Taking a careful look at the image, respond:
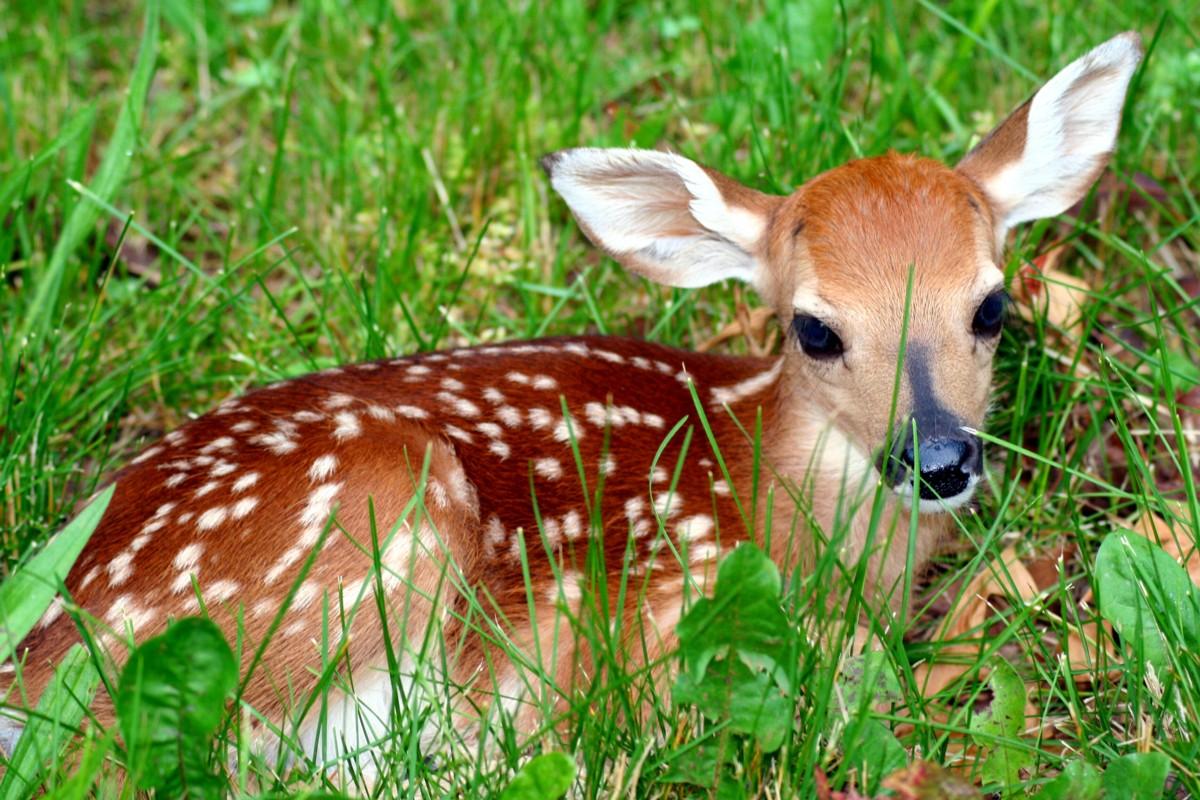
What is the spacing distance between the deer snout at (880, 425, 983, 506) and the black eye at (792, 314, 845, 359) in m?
0.29

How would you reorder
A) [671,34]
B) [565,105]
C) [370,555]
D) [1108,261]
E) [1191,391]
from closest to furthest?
1. [370,555]
2. [1191,391]
3. [1108,261]
4. [565,105]
5. [671,34]

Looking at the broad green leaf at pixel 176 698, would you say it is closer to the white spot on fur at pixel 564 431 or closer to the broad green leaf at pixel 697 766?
the broad green leaf at pixel 697 766

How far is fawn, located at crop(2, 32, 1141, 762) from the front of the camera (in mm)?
2812

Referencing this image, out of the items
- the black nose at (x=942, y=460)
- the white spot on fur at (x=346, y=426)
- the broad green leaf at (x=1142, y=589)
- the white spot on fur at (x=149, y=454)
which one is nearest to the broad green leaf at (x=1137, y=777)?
the broad green leaf at (x=1142, y=589)

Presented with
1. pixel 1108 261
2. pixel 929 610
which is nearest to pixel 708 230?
pixel 929 610

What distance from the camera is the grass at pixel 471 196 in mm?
3537

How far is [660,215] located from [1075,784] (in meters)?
1.57

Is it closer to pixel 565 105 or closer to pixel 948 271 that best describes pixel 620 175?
pixel 948 271

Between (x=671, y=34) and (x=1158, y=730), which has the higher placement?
(x=671, y=34)

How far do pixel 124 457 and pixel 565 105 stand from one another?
1.60 metres

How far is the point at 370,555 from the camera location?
9.19ft

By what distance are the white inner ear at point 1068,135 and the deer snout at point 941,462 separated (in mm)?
716

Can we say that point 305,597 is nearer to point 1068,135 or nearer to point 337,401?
point 337,401

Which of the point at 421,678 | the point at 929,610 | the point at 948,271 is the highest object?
the point at 948,271
